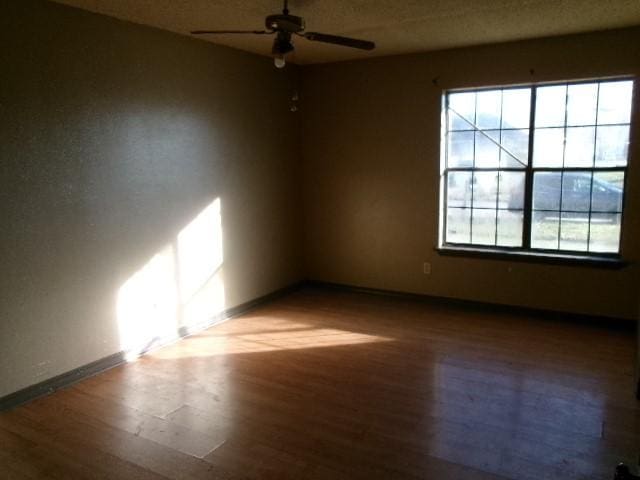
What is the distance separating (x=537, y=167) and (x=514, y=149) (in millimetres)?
273

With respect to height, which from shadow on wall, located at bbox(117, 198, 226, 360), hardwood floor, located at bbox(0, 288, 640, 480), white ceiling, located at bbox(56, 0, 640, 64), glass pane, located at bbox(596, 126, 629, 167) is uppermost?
white ceiling, located at bbox(56, 0, 640, 64)

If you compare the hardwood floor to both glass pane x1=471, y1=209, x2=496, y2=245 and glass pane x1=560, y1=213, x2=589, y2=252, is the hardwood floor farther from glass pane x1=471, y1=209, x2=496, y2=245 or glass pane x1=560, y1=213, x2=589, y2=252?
glass pane x1=471, y1=209, x2=496, y2=245

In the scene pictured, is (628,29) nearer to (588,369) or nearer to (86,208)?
(588,369)

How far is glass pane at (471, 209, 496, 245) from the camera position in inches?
192

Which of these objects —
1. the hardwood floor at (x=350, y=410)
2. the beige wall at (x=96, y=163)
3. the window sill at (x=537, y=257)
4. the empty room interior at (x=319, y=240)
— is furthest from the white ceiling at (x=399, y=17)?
the hardwood floor at (x=350, y=410)

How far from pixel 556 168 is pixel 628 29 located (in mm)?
1222

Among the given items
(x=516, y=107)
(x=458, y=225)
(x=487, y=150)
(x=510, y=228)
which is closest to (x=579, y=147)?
(x=516, y=107)

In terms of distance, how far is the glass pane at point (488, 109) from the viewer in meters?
4.73

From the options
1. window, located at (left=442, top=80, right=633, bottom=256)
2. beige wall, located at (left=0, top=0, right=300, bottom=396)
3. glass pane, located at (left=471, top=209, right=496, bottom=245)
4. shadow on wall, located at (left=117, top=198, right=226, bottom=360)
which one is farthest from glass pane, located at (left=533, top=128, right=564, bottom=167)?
shadow on wall, located at (left=117, top=198, right=226, bottom=360)

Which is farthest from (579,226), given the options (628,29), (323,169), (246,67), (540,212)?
(246,67)

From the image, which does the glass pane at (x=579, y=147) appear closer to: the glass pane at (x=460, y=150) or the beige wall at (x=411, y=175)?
the beige wall at (x=411, y=175)

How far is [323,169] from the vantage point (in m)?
5.66

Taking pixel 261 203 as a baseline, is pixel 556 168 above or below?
above

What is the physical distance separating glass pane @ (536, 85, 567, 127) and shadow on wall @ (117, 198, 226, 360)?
3.07 m
